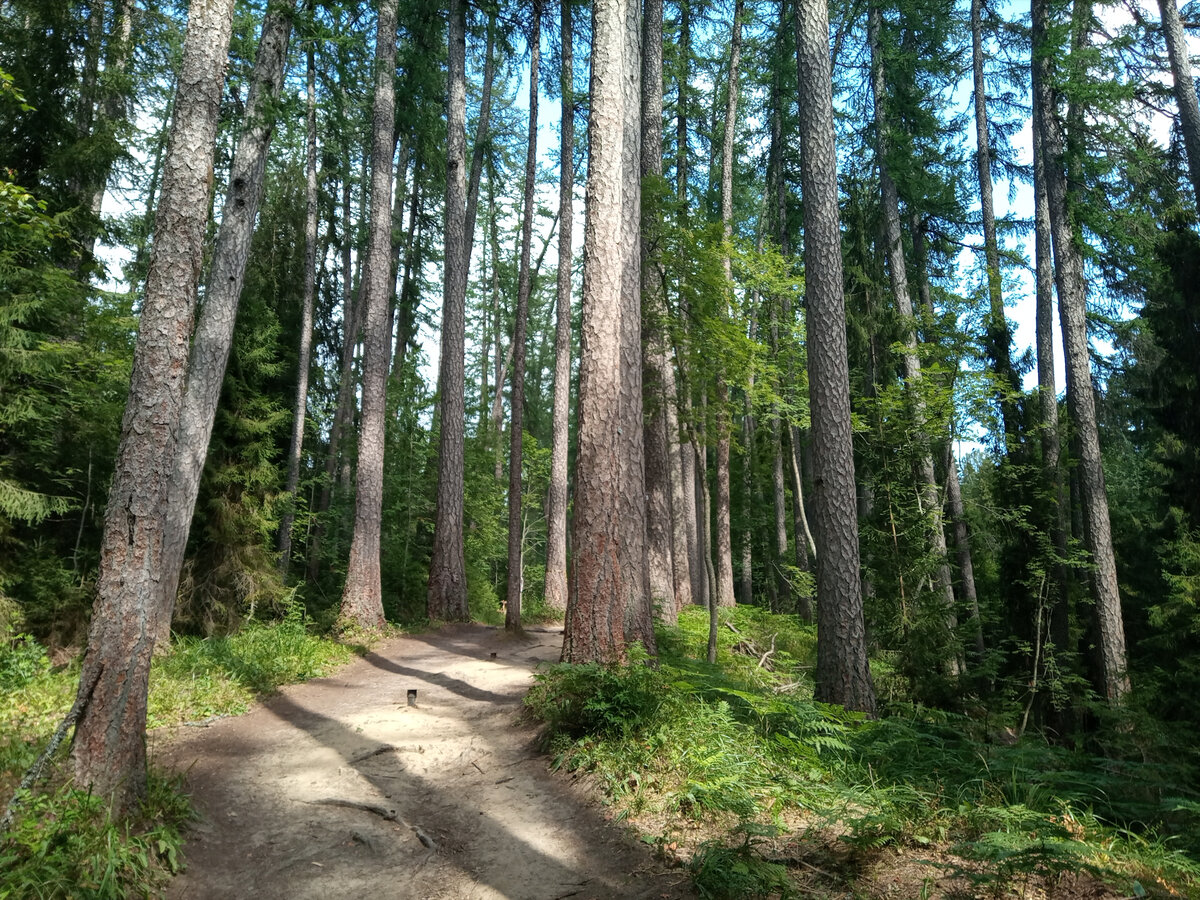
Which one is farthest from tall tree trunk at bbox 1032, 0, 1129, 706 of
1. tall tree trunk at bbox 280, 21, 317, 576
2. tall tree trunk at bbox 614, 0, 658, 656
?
tall tree trunk at bbox 280, 21, 317, 576

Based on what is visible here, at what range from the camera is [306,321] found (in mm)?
16578

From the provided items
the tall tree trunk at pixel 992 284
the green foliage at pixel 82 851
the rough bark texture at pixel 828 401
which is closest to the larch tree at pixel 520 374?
the rough bark texture at pixel 828 401

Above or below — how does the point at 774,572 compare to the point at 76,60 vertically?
below

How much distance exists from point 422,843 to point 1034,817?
13.2 ft

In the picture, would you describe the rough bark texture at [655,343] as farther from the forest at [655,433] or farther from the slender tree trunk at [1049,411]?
the slender tree trunk at [1049,411]

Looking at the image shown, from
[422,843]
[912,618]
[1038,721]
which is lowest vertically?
[1038,721]

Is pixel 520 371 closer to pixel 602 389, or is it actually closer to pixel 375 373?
pixel 375 373

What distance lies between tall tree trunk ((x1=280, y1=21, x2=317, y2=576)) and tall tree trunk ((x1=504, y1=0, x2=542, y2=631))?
5.10 meters

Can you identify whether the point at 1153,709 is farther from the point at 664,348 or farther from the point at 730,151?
the point at 730,151

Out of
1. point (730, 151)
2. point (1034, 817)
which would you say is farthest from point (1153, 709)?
point (730, 151)

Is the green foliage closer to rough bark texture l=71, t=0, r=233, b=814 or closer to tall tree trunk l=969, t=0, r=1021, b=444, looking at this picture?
rough bark texture l=71, t=0, r=233, b=814

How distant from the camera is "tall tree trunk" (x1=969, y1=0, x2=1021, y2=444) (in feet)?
50.1

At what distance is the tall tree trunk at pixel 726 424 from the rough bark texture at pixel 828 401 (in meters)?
2.56

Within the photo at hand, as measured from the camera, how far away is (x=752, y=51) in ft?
68.0
